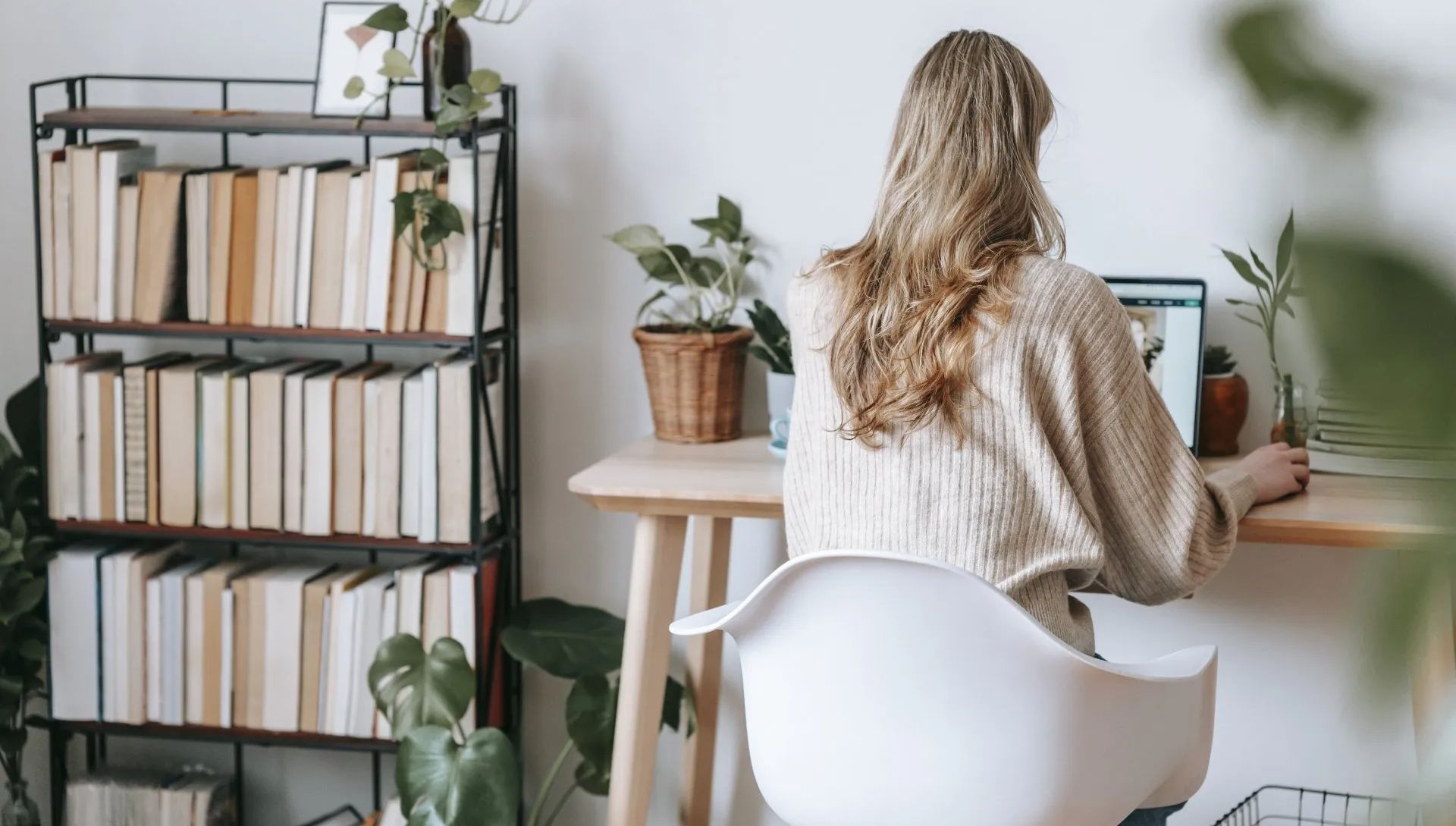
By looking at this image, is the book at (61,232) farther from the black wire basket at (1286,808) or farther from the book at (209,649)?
the black wire basket at (1286,808)

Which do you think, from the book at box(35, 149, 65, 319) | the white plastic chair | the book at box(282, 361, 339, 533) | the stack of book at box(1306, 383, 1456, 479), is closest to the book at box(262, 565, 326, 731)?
the book at box(282, 361, 339, 533)

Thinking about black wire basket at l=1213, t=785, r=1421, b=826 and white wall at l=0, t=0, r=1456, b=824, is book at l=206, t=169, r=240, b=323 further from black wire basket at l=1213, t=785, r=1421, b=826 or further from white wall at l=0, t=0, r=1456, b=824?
black wire basket at l=1213, t=785, r=1421, b=826

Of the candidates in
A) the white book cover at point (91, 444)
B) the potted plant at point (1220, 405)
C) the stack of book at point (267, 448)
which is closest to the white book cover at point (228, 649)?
the stack of book at point (267, 448)

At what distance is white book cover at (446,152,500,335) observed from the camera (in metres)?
1.97

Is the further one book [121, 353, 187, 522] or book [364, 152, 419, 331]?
book [121, 353, 187, 522]

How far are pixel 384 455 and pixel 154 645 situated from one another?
1.53 feet

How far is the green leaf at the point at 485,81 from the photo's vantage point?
192cm

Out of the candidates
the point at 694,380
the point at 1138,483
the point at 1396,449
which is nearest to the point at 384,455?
the point at 694,380

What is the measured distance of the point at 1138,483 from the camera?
1.46 metres

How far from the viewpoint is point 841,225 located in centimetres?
213

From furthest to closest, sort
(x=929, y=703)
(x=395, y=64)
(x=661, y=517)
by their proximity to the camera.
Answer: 1. (x=395, y=64)
2. (x=661, y=517)
3. (x=929, y=703)

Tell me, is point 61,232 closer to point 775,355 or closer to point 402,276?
point 402,276

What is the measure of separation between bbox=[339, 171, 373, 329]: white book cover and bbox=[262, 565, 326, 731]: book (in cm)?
41

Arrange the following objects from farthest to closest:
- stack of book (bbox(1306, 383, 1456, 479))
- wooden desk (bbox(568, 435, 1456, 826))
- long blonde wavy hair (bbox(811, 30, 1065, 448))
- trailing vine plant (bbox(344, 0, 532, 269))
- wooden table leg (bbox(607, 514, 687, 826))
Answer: trailing vine plant (bbox(344, 0, 532, 269)) < wooden table leg (bbox(607, 514, 687, 826)) < wooden desk (bbox(568, 435, 1456, 826)) < long blonde wavy hair (bbox(811, 30, 1065, 448)) < stack of book (bbox(1306, 383, 1456, 479))
